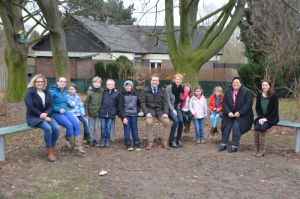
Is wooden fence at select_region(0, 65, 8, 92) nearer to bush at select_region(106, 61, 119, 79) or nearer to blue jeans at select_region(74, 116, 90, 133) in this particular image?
bush at select_region(106, 61, 119, 79)

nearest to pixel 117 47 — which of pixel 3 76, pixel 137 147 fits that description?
pixel 3 76

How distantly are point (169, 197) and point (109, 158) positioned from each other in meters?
1.92

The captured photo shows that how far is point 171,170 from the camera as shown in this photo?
4.54 m

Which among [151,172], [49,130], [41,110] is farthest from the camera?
[41,110]

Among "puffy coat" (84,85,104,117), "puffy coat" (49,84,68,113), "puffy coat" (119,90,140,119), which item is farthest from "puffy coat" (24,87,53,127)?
"puffy coat" (119,90,140,119)

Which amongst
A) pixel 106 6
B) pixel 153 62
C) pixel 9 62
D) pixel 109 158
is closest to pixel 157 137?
pixel 109 158

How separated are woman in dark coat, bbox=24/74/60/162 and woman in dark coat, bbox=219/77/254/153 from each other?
3.47 metres

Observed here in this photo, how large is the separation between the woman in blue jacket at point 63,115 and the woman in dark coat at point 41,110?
19 cm

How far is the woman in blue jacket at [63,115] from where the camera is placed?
5.14m

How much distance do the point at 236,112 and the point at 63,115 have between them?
357cm

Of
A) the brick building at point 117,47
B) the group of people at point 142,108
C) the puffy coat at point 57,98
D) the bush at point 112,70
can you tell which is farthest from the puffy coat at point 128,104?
the bush at point 112,70

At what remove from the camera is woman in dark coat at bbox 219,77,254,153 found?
5.48 metres

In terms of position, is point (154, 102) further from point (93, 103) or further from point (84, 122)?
point (84, 122)

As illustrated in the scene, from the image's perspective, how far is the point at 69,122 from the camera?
5137 mm
